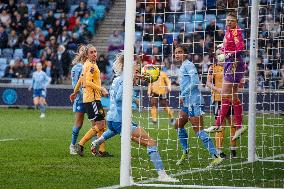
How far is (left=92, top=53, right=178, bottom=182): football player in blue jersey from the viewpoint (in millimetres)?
12898

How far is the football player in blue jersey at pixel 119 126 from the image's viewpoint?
12898 mm

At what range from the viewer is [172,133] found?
23.0m

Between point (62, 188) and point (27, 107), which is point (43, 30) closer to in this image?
point (27, 107)

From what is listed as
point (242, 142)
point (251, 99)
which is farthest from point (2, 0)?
point (251, 99)

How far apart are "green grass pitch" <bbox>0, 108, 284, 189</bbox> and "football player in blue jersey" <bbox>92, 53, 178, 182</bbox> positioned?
1.18ft

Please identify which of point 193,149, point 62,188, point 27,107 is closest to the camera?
point 62,188

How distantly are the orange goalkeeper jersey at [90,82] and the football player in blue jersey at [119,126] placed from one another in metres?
2.08

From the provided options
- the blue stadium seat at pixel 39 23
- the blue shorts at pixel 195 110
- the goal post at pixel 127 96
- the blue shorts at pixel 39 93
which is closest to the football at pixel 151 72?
the goal post at pixel 127 96

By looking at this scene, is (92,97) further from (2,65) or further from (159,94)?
(2,65)

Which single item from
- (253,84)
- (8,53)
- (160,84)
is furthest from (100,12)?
(253,84)

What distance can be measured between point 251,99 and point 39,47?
24163 mm

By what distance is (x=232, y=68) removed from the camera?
16.1m

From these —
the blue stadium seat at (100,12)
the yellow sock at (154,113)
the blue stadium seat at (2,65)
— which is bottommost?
the yellow sock at (154,113)

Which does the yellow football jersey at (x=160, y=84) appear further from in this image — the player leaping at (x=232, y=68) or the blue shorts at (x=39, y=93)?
the player leaping at (x=232, y=68)
